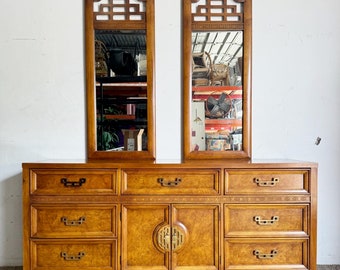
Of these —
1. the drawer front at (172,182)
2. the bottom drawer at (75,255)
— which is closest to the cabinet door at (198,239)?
the drawer front at (172,182)

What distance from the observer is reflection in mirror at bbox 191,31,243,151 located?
2016mm

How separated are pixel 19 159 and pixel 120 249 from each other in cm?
108

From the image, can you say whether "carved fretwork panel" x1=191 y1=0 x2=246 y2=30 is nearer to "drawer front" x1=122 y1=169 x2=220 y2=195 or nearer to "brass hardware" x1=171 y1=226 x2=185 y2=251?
"drawer front" x1=122 y1=169 x2=220 y2=195

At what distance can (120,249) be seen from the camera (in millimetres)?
1635

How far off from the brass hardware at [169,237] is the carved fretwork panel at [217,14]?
1.42 metres

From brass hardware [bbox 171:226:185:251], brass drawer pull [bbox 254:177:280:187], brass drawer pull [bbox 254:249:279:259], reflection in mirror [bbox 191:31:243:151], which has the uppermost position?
reflection in mirror [bbox 191:31:243:151]

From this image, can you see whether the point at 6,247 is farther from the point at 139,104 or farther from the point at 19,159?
the point at 139,104

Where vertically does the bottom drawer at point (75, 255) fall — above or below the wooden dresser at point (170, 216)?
below

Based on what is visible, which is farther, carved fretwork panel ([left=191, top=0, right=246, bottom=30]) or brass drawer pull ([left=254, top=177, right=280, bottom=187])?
carved fretwork panel ([left=191, top=0, right=246, bottom=30])

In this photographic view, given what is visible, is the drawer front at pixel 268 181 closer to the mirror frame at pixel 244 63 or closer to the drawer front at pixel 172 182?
the drawer front at pixel 172 182

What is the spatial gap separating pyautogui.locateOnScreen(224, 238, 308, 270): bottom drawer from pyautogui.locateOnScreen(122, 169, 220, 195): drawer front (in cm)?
38

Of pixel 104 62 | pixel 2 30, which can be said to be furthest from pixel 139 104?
pixel 2 30

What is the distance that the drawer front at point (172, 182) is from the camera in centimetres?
163

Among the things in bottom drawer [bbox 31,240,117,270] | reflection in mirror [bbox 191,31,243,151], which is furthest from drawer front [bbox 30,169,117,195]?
reflection in mirror [bbox 191,31,243,151]
